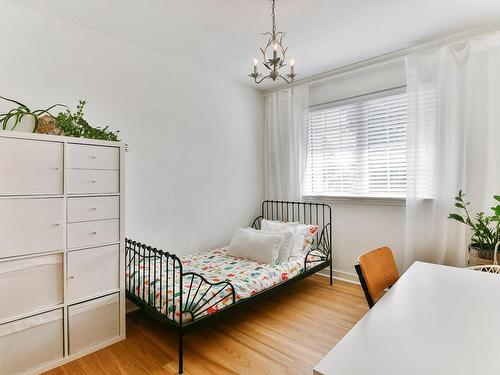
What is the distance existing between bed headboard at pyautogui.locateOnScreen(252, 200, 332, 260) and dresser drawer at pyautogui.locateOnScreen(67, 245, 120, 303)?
2.11 metres

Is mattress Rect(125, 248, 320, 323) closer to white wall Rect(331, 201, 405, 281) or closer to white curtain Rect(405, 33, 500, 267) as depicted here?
white wall Rect(331, 201, 405, 281)

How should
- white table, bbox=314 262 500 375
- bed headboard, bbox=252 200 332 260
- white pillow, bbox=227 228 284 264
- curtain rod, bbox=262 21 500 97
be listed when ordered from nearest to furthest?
white table, bbox=314 262 500 375 < curtain rod, bbox=262 21 500 97 < white pillow, bbox=227 228 284 264 < bed headboard, bbox=252 200 332 260

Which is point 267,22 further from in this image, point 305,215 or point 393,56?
point 305,215

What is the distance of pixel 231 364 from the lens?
74.4 inches

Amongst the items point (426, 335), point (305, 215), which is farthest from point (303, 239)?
point (426, 335)

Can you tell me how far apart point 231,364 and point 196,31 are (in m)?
2.63

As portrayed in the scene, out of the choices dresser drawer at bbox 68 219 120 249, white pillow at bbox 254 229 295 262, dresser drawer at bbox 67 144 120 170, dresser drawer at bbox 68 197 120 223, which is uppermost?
dresser drawer at bbox 67 144 120 170

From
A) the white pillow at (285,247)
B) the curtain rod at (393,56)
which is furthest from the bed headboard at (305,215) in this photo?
the curtain rod at (393,56)

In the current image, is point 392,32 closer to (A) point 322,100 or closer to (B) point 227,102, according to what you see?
(A) point 322,100

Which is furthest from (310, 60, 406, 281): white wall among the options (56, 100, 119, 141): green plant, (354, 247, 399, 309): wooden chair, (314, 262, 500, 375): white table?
(56, 100, 119, 141): green plant

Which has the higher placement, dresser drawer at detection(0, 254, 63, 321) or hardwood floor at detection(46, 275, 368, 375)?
dresser drawer at detection(0, 254, 63, 321)

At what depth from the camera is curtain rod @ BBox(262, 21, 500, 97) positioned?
96.9 inches

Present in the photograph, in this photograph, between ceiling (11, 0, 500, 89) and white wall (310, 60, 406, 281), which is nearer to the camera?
ceiling (11, 0, 500, 89)

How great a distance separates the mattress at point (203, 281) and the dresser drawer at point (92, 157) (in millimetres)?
789
